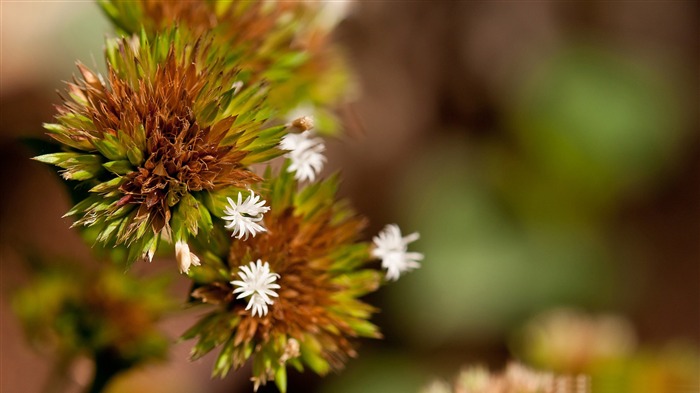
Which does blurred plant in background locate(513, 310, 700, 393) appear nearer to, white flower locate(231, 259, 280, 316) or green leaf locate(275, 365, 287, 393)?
green leaf locate(275, 365, 287, 393)

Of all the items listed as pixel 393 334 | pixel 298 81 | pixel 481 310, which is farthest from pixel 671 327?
pixel 298 81

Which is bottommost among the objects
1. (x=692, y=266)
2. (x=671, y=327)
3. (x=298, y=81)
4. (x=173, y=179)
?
(x=173, y=179)

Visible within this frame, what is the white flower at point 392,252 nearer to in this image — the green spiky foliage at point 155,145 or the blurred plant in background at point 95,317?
the green spiky foliage at point 155,145

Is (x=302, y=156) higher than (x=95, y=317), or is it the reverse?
(x=302, y=156)

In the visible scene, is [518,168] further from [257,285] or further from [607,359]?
[257,285]

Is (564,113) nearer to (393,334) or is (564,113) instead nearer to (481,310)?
(481,310)

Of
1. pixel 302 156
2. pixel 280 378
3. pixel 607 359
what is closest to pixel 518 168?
pixel 607 359
